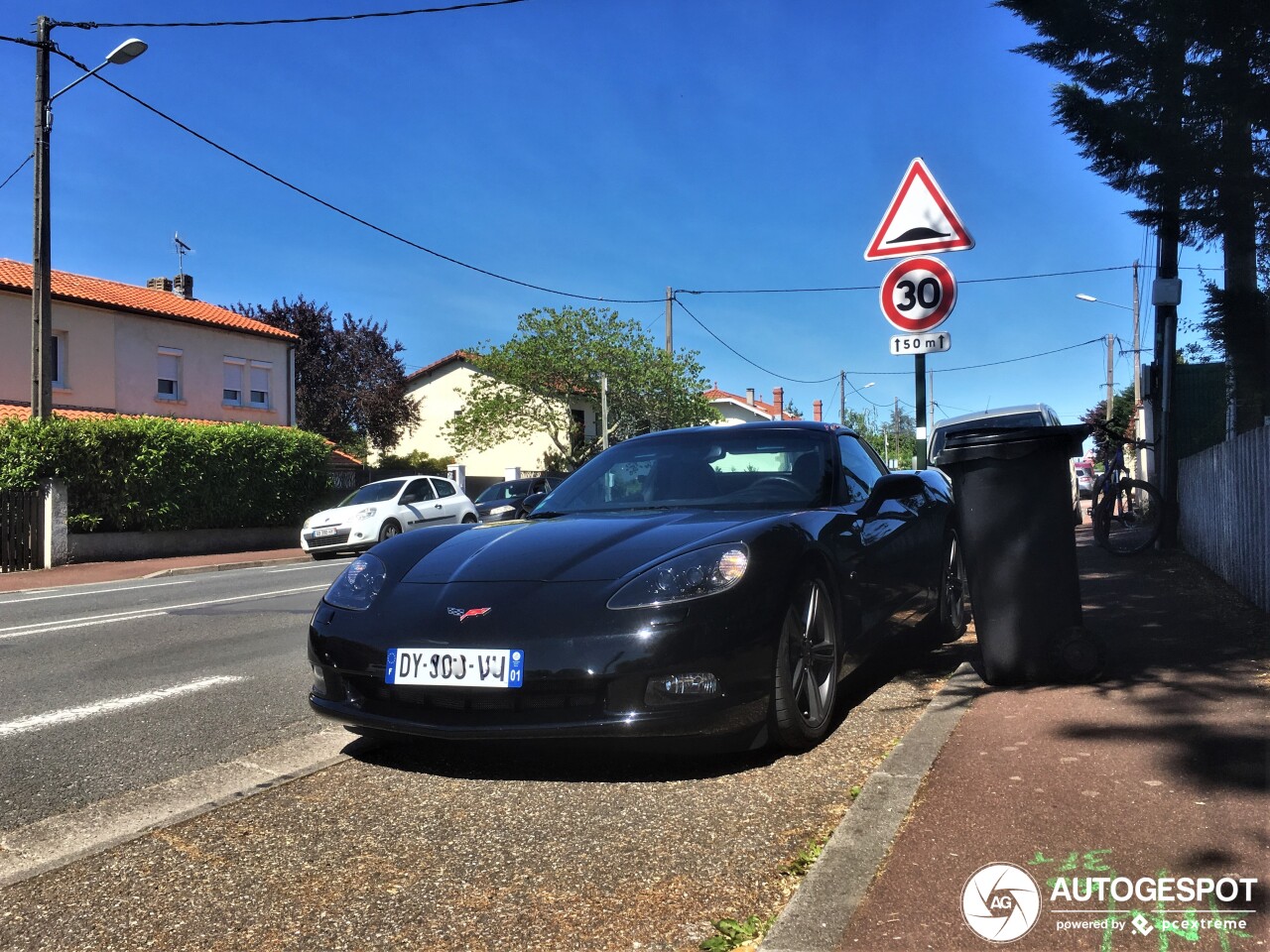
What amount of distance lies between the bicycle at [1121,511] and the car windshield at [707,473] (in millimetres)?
6665

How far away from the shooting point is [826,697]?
391 cm

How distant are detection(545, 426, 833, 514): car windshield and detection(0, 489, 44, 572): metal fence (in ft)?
53.4

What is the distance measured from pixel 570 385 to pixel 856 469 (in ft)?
122

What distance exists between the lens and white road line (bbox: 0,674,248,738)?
4703mm

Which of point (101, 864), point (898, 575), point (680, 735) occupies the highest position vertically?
point (898, 575)

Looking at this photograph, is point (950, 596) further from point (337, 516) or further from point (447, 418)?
point (447, 418)

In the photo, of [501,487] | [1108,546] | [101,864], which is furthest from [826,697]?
[501,487]

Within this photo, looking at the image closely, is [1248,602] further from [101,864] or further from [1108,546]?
[101,864]

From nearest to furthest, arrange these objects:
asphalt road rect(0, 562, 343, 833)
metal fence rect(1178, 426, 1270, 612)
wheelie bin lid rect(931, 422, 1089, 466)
A: asphalt road rect(0, 562, 343, 833) → wheelie bin lid rect(931, 422, 1089, 466) → metal fence rect(1178, 426, 1270, 612)

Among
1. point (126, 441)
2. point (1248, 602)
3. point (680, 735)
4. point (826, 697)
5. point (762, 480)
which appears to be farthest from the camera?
point (126, 441)

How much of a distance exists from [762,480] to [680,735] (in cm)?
169

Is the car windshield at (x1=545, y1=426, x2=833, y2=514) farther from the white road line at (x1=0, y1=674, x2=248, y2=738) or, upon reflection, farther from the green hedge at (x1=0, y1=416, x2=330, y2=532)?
the green hedge at (x1=0, y1=416, x2=330, y2=532)

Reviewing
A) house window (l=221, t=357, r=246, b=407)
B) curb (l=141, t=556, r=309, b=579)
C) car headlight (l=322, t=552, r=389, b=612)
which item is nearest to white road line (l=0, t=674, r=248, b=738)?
car headlight (l=322, t=552, r=389, b=612)

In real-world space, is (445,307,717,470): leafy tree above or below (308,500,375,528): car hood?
above
